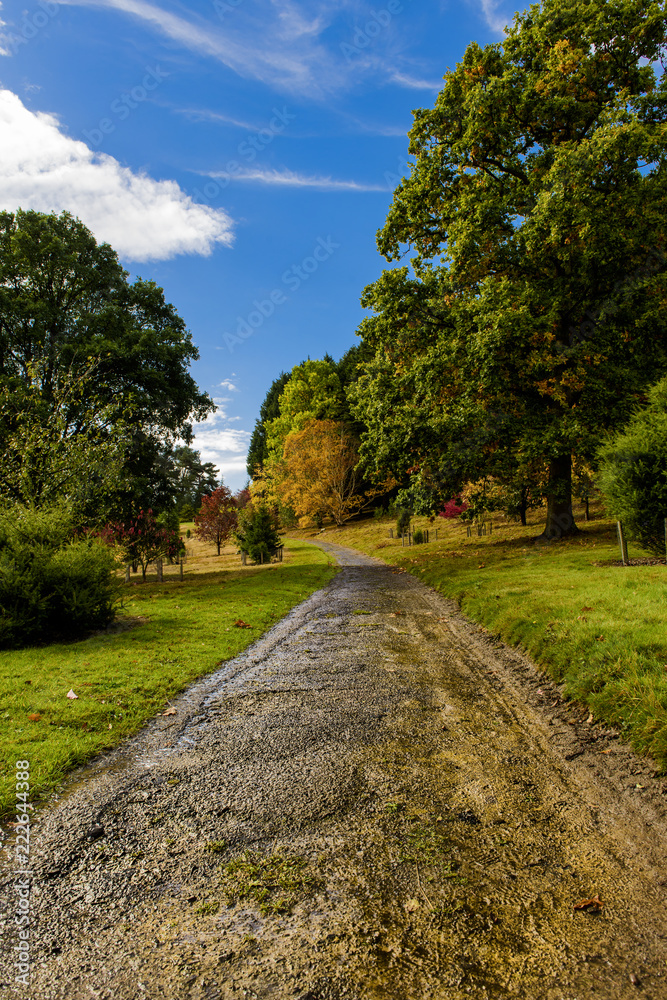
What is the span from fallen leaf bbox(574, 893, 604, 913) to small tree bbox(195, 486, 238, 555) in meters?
40.8

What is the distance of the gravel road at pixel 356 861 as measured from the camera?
2086mm

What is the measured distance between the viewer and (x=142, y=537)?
24500 millimetres

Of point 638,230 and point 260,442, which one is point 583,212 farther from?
point 260,442

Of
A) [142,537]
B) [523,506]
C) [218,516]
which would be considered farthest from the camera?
[218,516]

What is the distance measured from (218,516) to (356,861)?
1604 inches

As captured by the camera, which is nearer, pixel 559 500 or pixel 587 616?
pixel 587 616

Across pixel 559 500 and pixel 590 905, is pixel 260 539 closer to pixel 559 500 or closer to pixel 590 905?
pixel 559 500

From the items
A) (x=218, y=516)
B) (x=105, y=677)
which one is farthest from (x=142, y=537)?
(x=105, y=677)

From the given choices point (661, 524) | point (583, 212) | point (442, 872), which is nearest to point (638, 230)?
point (583, 212)

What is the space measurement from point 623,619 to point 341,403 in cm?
5251

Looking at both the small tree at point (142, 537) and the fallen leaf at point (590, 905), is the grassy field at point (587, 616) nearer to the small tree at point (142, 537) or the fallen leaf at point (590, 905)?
the fallen leaf at point (590, 905)

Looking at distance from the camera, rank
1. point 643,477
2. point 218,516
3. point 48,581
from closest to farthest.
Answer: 1. point 48,581
2. point 643,477
3. point 218,516

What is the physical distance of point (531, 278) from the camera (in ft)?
56.2

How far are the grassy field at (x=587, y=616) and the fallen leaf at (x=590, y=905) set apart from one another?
4.95ft
